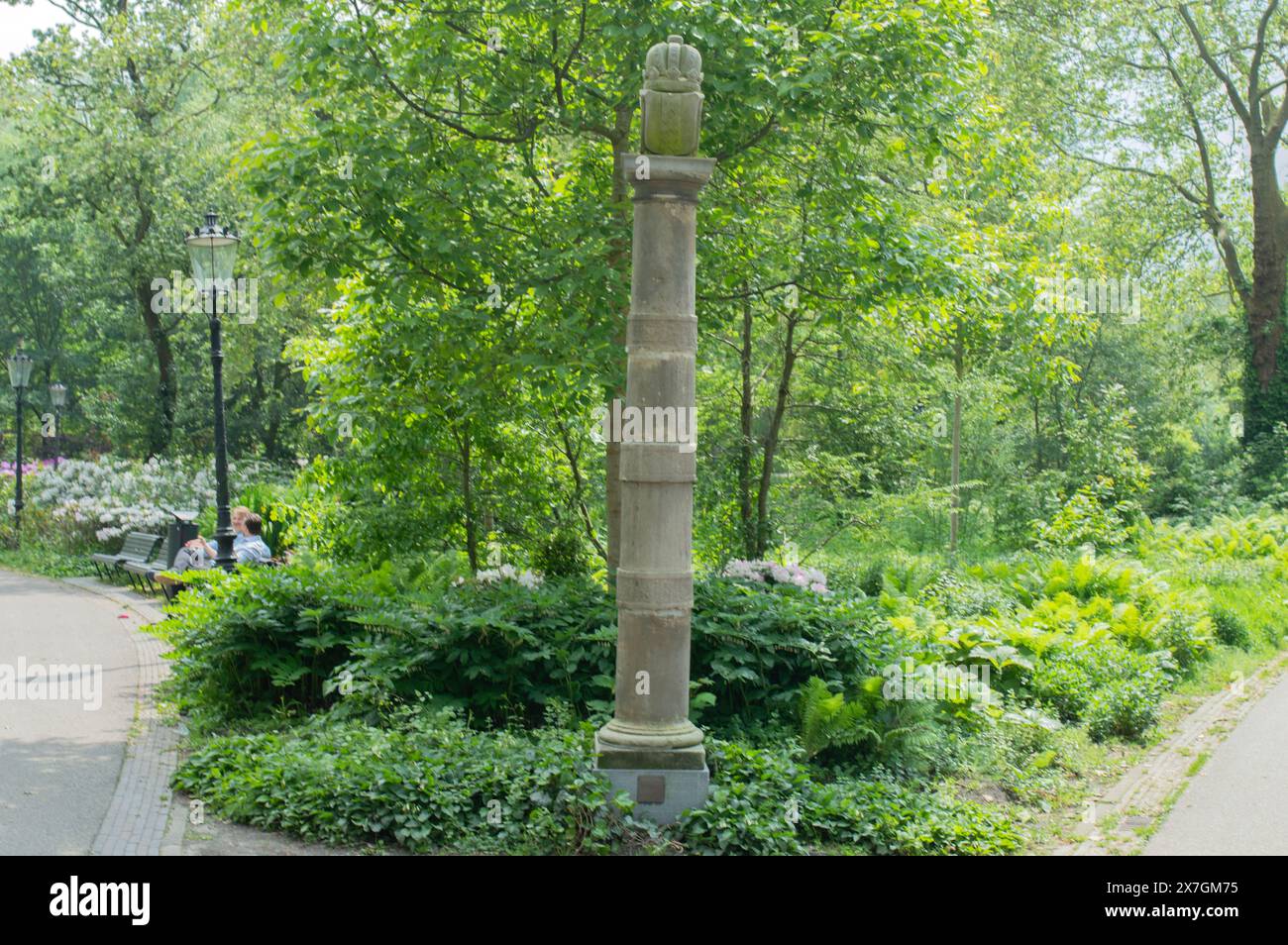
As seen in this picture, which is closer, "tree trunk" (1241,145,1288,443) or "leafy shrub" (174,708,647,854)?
"leafy shrub" (174,708,647,854)

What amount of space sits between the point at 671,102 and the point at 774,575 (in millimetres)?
5069

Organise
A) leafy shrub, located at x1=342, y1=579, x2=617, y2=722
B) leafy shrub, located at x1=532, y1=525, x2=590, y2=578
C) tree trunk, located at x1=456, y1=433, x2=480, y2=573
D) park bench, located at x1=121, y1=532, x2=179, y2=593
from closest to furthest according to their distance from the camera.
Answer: leafy shrub, located at x1=342, y1=579, x2=617, y2=722
leafy shrub, located at x1=532, y1=525, x2=590, y2=578
tree trunk, located at x1=456, y1=433, x2=480, y2=573
park bench, located at x1=121, y1=532, x2=179, y2=593

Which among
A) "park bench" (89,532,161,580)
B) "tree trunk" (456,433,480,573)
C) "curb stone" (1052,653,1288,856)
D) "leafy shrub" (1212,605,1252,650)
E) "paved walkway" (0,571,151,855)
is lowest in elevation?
"curb stone" (1052,653,1288,856)

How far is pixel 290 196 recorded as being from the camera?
A: 408 inches

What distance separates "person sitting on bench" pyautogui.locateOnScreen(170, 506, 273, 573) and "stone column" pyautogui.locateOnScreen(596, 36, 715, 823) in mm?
8554

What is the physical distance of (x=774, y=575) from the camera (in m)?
11.4

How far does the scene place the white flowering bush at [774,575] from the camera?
37.0 feet

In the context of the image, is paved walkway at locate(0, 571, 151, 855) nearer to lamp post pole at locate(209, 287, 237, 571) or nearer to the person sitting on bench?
the person sitting on bench

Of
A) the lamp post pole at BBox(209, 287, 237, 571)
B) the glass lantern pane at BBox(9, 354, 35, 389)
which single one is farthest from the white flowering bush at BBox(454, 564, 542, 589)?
the glass lantern pane at BBox(9, 354, 35, 389)

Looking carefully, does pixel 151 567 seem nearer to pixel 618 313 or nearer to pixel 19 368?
pixel 618 313

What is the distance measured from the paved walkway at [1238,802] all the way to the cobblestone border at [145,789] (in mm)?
5539

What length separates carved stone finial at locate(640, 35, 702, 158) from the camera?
7.37 metres
